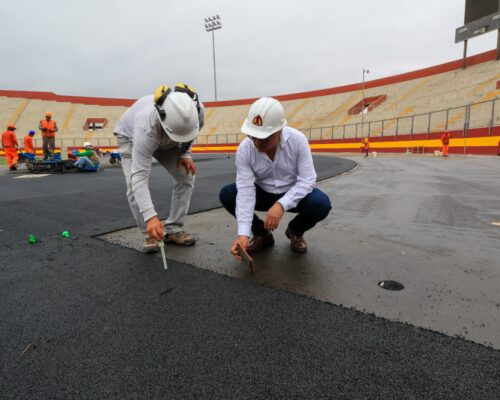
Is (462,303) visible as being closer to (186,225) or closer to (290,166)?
(290,166)

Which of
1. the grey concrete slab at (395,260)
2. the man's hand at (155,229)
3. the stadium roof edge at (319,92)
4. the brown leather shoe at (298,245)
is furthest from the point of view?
the stadium roof edge at (319,92)

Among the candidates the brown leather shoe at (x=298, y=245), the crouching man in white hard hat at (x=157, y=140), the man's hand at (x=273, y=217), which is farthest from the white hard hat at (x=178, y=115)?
the brown leather shoe at (x=298, y=245)

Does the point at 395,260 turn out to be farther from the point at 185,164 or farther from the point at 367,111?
the point at 367,111

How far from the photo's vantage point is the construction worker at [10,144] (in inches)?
420

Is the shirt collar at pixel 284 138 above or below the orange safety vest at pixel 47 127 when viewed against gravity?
below

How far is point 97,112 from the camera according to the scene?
133 ft

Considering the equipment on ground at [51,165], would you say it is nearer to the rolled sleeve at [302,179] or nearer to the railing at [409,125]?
the rolled sleeve at [302,179]

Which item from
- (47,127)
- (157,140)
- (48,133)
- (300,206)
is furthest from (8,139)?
(300,206)

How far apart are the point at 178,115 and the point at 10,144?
11904mm

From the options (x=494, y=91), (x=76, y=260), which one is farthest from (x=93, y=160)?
(x=494, y=91)

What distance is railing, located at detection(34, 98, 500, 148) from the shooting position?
19.0 meters

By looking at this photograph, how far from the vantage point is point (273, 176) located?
2.44 meters

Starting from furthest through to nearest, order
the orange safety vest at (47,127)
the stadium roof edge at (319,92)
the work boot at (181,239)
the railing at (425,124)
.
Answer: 1. the stadium roof edge at (319,92)
2. the railing at (425,124)
3. the orange safety vest at (47,127)
4. the work boot at (181,239)

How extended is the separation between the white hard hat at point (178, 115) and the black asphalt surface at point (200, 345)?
3.18ft
